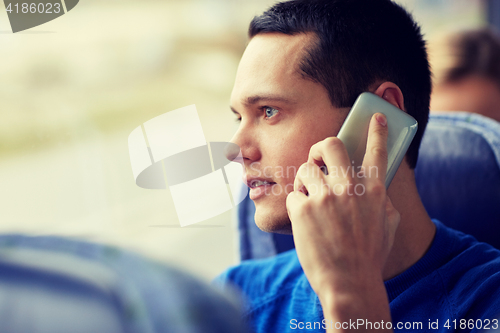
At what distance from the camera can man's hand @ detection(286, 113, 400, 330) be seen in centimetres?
52

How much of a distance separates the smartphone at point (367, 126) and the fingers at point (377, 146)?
2 centimetres

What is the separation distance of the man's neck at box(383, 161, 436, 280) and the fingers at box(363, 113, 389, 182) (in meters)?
0.20

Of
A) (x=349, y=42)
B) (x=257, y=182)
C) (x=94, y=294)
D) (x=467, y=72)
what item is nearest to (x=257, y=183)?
(x=257, y=182)

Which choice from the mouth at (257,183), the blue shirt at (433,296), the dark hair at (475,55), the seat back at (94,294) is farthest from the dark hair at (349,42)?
the dark hair at (475,55)

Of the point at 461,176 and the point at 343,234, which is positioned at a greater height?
the point at 343,234

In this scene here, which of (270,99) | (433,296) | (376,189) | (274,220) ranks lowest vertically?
(433,296)

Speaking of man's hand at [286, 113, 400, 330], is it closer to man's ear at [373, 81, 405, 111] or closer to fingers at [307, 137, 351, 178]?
fingers at [307, 137, 351, 178]

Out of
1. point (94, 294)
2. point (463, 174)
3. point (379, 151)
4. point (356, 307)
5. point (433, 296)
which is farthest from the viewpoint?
point (463, 174)

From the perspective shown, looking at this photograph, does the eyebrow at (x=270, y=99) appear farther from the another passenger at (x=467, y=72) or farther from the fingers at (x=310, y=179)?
the another passenger at (x=467, y=72)

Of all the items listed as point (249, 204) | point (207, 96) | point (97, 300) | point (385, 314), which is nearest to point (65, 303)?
point (97, 300)

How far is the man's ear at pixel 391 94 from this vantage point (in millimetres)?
786

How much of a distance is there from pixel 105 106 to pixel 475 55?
1.76 m

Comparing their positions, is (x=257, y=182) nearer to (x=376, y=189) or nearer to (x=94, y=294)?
(x=376, y=189)

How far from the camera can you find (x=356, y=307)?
0.51m
